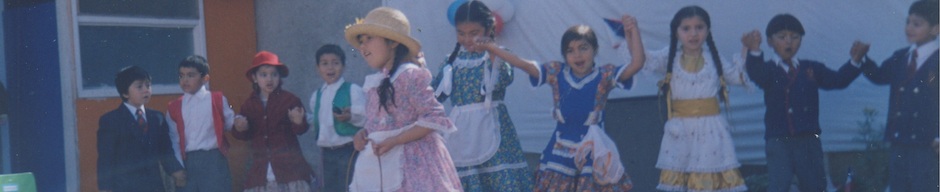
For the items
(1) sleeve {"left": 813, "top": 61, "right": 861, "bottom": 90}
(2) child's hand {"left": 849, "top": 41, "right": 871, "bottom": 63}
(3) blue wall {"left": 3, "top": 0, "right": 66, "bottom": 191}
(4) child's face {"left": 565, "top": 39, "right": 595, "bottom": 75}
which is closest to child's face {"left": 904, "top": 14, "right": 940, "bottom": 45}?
(2) child's hand {"left": 849, "top": 41, "right": 871, "bottom": 63}

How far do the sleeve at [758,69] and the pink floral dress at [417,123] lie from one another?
1.75 metres

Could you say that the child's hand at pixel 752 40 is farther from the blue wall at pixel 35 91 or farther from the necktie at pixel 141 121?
the blue wall at pixel 35 91

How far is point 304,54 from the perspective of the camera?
7840 millimetres

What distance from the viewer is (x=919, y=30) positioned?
517cm

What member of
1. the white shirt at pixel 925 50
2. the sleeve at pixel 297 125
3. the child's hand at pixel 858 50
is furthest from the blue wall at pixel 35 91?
the white shirt at pixel 925 50

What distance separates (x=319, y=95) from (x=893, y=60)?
10.9 feet

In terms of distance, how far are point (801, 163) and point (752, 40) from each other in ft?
2.22

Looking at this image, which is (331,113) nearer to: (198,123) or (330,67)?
(330,67)

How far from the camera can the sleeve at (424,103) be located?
15.2 feet

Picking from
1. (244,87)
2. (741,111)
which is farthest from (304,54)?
(741,111)

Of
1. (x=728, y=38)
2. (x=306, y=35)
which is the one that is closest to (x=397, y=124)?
(x=728, y=38)

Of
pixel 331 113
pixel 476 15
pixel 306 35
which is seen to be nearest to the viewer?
pixel 476 15

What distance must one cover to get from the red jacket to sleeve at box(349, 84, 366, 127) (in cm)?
40

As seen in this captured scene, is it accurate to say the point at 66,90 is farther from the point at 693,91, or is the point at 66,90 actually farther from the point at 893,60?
the point at 893,60
